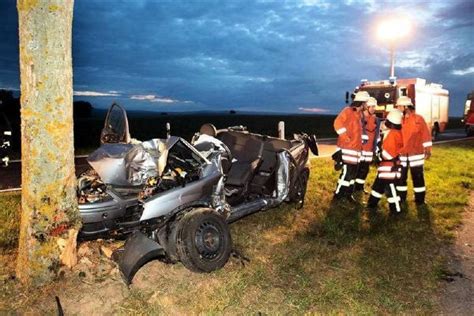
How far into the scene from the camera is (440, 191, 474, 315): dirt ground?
3.95 m

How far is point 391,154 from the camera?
677 centimetres

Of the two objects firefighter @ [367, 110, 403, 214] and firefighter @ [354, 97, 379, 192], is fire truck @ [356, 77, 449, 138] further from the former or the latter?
firefighter @ [367, 110, 403, 214]

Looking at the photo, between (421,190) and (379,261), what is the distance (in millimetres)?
3068

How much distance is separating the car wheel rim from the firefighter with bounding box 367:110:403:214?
362cm

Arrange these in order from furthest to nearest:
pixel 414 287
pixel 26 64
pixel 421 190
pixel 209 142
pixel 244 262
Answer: pixel 421 190 < pixel 209 142 < pixel 244 262 < pixel 414 287 < pixel 26 64

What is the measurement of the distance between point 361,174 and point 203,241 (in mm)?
4534

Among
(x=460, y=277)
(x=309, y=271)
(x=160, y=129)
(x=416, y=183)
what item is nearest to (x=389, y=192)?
(x=416, y=183)

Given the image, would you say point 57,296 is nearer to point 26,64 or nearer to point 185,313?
point 185,313

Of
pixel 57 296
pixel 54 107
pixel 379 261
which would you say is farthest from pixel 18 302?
pixel 379 261

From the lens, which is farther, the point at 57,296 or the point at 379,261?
the point at 379,261

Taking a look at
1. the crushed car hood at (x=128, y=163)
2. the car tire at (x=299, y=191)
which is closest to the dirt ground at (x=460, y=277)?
the car tire at (x=299, y=191)

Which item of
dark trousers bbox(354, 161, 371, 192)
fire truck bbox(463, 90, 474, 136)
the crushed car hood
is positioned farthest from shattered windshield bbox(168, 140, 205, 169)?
fire truck bbox(463, 90, 474, 136)

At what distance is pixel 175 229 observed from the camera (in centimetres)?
416

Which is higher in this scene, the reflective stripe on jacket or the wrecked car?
the reflective stripe on jacket
